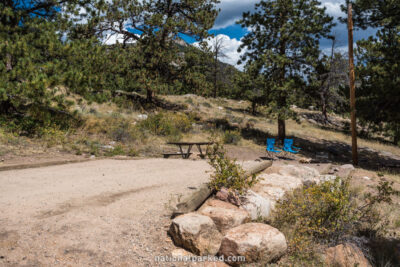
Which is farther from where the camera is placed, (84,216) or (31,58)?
(31,58)

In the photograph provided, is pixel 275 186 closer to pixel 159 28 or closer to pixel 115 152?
pixel 115 152

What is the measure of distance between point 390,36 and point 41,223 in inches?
565

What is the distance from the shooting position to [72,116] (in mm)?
11812

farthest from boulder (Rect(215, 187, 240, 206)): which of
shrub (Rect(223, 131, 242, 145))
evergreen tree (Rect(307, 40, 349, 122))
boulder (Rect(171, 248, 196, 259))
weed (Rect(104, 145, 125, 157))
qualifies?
evergreen tree (Rect(307, 40, 349, 122))

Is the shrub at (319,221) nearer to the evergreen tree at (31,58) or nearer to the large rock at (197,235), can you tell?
the large rock at (197,235)

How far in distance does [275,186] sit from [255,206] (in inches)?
68.1

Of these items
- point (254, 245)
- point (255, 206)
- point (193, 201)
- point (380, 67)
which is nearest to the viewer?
point (254, 245)

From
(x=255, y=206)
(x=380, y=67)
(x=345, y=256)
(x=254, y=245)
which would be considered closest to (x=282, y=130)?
(x=380, y=67)

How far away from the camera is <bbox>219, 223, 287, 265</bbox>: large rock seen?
3453mm

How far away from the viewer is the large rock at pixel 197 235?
11.8 ft

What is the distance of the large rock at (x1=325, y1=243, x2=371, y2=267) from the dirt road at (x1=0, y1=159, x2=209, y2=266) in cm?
227

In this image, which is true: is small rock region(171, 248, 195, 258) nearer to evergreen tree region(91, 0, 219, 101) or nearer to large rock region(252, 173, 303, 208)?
large rock region(252, 173, 303, 208)

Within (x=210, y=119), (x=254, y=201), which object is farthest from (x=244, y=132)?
(x=254, y=201)

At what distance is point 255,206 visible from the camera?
4906mm
